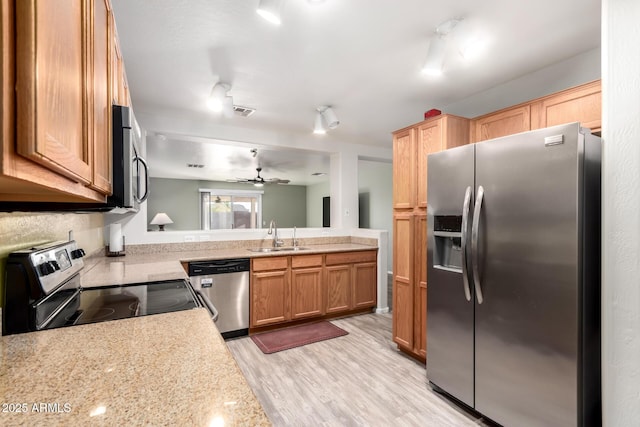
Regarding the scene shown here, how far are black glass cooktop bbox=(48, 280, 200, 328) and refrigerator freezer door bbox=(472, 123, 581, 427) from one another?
5.43 feet

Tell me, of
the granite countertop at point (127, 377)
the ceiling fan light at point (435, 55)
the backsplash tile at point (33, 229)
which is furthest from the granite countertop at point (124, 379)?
the ceiling fan light at point (435, 55)

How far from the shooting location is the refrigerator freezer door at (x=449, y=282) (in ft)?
6.56

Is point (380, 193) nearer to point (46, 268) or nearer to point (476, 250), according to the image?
point (476, 250)

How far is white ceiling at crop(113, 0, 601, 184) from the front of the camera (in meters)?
1.72

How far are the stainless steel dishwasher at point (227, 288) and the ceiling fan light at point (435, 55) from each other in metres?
2.40

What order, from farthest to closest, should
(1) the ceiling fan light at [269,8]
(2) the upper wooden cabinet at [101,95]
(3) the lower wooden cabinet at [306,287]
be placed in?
(3) the lower wooden cabinet at [306,287]
(1) the ceiling fan light at [269,8]
(2) the upper wooden cabinet at [101,95]

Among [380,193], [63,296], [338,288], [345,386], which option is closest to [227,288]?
[338,288]

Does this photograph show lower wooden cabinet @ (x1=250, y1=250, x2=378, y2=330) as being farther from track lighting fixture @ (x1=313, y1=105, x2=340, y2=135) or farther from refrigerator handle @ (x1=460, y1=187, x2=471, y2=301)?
refrigerator handle @ (x1=460, y1=187, x2=471, y2=301)

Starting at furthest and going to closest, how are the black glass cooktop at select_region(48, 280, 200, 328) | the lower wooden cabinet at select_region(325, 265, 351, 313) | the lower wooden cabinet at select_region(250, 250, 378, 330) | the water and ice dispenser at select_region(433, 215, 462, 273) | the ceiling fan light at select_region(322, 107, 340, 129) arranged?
the lower wooden cabinet at select_region(325, 265, 351, 313) → the lower wooden cabinet at select_region(250, 250, 378, 330) → the ceiling fan light at select_region(322, 107, 340, 129) → the water and ice dispenser at select_region(433, 215, 462, 273) → the black glass cooktop at select_region(48, 280, 200, 328)

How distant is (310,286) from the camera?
3.57 metres

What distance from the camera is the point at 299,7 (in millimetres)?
1684

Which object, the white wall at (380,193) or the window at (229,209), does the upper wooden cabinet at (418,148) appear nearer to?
the white wall at (380,193)

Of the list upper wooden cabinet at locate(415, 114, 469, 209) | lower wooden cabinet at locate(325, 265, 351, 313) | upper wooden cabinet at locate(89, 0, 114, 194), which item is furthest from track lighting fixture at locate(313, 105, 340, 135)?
upper wooden cabinet at locate(89, 0, 114, 194)

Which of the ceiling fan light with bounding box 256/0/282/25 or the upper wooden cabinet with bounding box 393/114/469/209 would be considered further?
the upper wooden cabinet with bounding box 393/114/469/209
